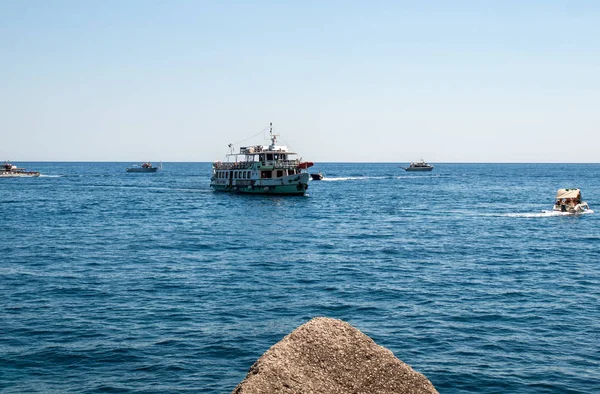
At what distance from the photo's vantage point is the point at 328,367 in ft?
29.4

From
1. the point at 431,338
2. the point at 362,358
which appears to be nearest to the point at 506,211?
the point at 431,338

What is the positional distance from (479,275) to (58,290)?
2386 centimetres

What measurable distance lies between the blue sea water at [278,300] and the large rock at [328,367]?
10.1 meters

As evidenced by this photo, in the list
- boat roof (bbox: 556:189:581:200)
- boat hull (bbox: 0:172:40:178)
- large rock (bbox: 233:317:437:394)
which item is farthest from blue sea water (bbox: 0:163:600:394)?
boat hull (bbox: 0:172:40:178)

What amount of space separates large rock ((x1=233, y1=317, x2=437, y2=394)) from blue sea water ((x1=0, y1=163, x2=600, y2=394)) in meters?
10.1

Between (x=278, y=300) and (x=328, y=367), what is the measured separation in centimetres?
2064

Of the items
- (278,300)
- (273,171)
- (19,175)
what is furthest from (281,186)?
(19,175)

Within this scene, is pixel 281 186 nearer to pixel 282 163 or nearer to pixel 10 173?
pixel 282 163

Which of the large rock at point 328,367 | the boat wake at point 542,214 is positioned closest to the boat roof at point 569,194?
the boat wake at point 542,214

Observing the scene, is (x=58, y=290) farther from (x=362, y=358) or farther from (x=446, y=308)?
(x=362, y=358)

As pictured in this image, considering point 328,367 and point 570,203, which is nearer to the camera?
point 328,367

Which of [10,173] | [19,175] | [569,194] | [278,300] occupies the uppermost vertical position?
[10,173]

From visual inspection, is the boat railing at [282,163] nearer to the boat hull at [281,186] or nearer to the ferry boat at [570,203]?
the boat hull at [281,186]

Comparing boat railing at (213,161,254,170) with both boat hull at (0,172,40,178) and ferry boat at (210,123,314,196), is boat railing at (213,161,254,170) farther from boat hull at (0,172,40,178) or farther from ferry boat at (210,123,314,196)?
boat hull at (0,172,40,178)
